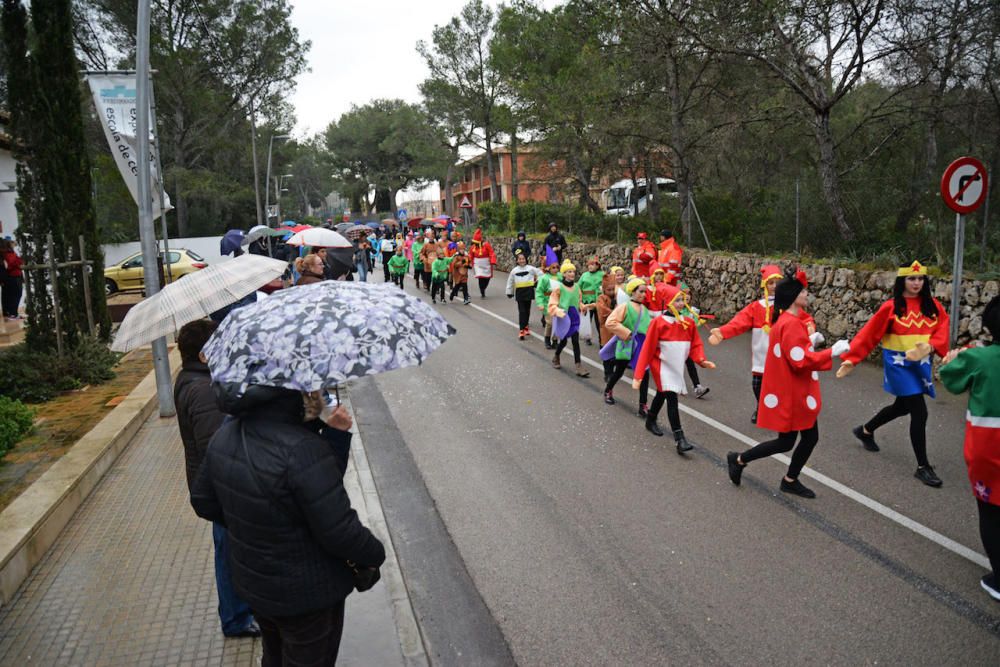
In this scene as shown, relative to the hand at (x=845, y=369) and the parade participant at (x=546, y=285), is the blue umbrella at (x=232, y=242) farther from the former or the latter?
the hand at (x=845, y=369)

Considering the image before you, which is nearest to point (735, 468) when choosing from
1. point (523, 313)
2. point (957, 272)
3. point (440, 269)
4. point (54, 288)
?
point (957, 272)

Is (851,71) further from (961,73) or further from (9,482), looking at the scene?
(9,482)

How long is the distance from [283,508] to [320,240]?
758 cm

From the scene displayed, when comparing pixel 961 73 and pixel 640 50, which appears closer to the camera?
pixel 961 73

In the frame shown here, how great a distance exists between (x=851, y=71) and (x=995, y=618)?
12782 millimetres

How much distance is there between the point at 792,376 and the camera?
5.60 meters

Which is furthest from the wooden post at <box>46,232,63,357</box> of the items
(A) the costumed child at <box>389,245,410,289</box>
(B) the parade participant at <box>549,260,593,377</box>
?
(A) the costumed child at <box>389,245,410,289</box>

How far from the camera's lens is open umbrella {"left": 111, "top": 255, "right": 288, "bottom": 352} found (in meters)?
3.81

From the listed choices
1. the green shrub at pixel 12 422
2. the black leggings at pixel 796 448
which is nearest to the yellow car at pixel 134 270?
the green shrub at pixel 12 422

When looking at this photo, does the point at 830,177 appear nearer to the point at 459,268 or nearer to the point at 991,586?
the point at 459,268

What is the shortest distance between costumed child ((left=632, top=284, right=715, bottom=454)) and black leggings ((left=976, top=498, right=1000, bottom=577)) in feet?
9.37

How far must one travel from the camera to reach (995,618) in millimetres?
4086

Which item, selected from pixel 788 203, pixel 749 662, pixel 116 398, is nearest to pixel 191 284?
pixel 749 662

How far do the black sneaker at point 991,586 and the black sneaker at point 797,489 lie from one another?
4.87 ft
